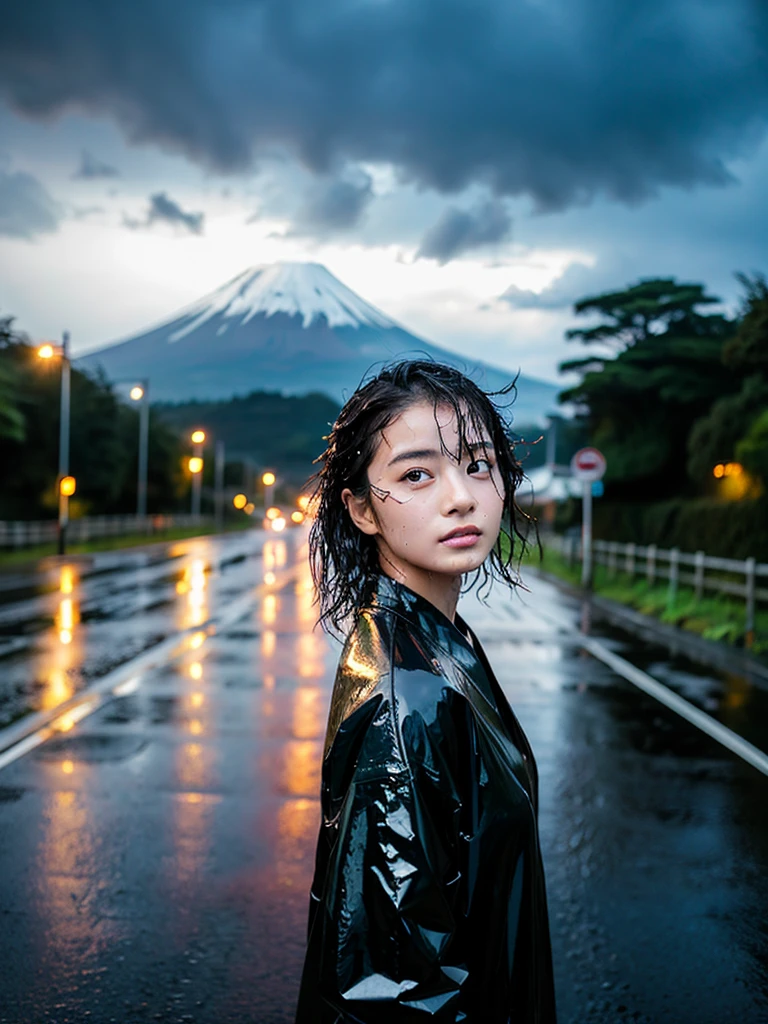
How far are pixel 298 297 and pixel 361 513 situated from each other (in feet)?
4.43

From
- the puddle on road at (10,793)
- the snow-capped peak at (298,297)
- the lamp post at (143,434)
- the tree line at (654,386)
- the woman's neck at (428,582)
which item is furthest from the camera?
the lamp post at (143,434)

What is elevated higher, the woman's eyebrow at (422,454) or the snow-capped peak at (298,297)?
the snow-capped peak at (298,297)

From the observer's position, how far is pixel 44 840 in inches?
243

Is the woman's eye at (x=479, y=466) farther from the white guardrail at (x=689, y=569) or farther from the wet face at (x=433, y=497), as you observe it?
the white guardrail at (x=689, y=569)

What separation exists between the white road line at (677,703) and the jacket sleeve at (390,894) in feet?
22.6

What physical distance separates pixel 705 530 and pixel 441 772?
21.4 metres

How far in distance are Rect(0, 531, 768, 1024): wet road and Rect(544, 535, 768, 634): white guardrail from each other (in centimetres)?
284

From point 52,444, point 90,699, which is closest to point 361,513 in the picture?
point 90,699

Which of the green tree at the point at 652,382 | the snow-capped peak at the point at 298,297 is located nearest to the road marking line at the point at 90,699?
the snow-capped peak at the point at 298,297

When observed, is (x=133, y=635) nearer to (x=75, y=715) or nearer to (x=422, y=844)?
(x=75, y=715)

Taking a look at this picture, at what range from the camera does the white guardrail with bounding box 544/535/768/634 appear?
16.0 meters

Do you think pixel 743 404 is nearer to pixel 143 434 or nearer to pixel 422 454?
pixel 422 454

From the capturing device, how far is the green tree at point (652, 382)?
31719 millimetres

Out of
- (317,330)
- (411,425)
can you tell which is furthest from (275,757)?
(411,425)
